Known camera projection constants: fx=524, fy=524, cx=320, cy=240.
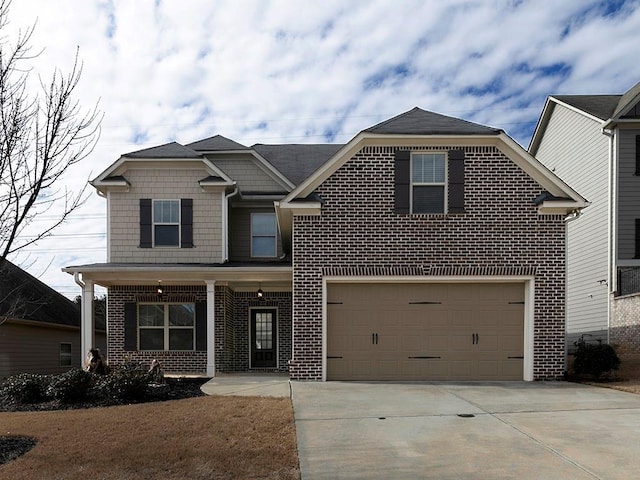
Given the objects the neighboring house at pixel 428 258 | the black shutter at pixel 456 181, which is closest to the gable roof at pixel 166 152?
the neighboring house at pixel 428 258

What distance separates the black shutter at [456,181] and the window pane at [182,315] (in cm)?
827

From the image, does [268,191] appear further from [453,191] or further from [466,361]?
[466,361]

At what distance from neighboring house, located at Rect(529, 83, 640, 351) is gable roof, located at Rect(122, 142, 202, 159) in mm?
13937

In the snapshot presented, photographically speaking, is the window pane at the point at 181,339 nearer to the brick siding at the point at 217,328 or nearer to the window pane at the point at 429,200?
the brick siding at the point at 217,328

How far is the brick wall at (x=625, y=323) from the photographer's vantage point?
16.1 m

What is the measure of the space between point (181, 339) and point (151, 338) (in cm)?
91

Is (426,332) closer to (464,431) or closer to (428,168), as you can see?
(428,168)

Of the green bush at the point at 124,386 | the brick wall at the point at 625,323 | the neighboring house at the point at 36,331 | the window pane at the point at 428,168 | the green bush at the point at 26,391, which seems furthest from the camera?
the neighboring house at the point at 36,331

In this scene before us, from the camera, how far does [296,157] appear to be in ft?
63.9

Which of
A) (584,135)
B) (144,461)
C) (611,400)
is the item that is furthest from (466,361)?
(584,135)

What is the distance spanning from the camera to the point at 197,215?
51.0ft

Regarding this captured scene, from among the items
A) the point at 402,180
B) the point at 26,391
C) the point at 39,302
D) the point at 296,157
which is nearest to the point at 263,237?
the point at 296,157

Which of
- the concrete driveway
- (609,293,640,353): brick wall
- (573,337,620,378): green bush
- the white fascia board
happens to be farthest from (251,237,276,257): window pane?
(609,293,640,353): brick wall

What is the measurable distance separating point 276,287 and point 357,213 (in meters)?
5.30
